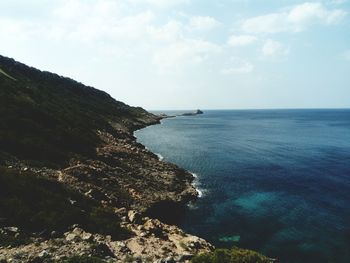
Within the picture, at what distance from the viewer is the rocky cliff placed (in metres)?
27.8

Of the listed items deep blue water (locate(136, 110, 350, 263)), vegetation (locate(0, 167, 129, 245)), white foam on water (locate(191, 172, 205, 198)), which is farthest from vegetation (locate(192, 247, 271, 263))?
white foam on water (locate(191, 172, 205, 198))

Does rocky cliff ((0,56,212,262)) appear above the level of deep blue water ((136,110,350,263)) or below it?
above

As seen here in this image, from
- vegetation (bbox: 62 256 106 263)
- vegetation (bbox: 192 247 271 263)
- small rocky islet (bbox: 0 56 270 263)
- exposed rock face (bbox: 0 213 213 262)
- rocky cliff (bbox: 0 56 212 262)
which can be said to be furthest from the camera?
rocky cliff (bbox: 0 56 212 262)

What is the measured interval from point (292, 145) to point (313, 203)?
211ft

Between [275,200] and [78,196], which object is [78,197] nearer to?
[78,196]

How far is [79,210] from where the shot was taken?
35.5 meters

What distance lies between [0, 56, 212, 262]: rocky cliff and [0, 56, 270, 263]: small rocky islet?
7 centimetres

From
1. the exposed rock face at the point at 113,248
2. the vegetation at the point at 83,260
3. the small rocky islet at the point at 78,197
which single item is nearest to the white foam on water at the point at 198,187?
the small rocky islet at the point at 78,197

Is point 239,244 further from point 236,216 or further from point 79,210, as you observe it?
point 79,210

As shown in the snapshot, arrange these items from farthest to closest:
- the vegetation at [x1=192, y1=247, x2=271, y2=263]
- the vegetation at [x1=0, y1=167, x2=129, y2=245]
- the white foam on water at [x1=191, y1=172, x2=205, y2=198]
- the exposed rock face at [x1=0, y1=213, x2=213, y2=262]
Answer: the white foam on water at [x1=191, y1=172, x2=205, y2=198]
the vegetation at [x1=0, y1=167, x2=129, y2=245]
the vegetation at [x1=192, y1=247, x2=271, y2=263]
the exposed rock face at [x1=0, y1=213, x2=213, y2=262]

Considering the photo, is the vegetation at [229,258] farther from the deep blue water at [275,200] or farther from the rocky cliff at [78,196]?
the deep blue water at [275,200]

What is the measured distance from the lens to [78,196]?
40781mm

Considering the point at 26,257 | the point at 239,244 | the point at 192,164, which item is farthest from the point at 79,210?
the point at 192,164

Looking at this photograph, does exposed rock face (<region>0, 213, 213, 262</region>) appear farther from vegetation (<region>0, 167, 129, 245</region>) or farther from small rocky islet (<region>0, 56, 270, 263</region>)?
vegetation (<region>0, 167, 129, 245</region>)
